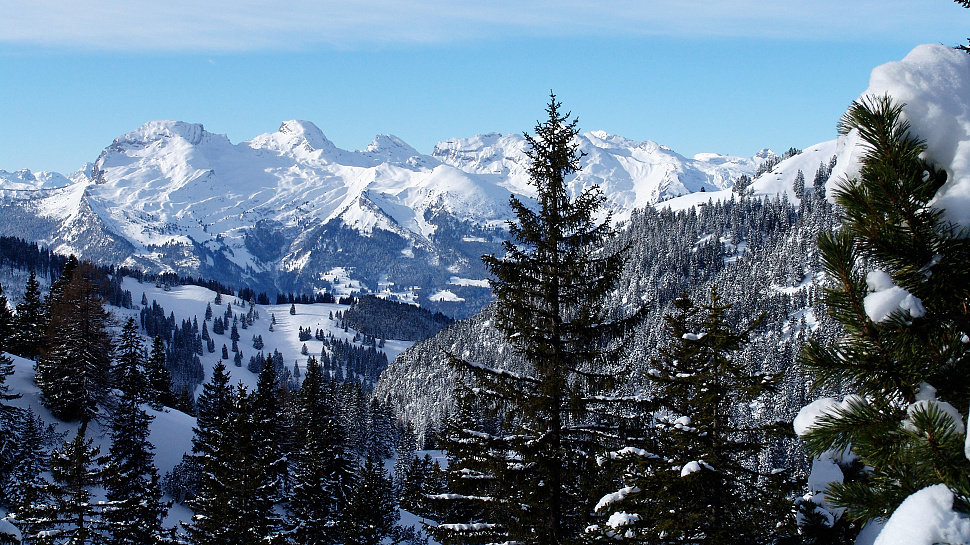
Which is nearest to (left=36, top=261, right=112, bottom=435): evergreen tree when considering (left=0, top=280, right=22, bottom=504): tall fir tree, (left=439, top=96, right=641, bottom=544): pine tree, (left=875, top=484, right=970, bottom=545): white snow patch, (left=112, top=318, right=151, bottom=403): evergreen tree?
(left=112, top=318, right=151, bottom=403): evergreen tree

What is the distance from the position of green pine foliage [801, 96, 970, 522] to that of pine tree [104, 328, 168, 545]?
31.6 m

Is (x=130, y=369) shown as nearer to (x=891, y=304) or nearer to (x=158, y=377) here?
(x=158, y=377)

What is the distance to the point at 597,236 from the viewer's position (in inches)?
542

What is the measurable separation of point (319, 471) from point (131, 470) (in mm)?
14613

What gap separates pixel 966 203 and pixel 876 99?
811 mm

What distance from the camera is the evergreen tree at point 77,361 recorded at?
44281 mm

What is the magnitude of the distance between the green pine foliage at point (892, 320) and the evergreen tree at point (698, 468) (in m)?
7.71

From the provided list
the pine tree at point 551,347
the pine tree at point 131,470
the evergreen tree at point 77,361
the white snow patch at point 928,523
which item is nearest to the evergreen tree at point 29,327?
the pine tree at point 131,470

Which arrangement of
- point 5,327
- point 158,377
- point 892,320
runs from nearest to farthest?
point 892,320 < point 5,327 < point 158,377

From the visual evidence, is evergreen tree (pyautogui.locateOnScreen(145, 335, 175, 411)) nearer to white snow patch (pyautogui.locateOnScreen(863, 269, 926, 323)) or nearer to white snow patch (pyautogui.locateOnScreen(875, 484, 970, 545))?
white snow patch (pyautogui.locateOnScreen(863, 269, 926, 323))

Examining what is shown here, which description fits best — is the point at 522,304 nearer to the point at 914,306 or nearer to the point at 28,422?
the point at 914,306

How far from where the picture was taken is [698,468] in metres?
11.2

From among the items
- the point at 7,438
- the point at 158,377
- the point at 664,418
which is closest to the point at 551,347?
the point at 664,418

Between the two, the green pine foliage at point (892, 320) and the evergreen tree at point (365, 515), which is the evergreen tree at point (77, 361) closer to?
the evergreen tree at point (365, 515)
